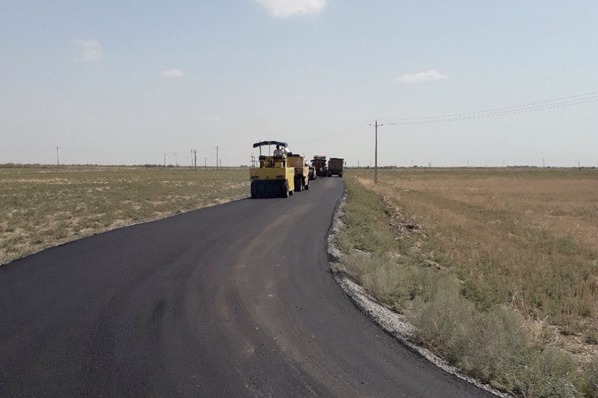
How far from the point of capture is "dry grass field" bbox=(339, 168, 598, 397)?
19.5 feet

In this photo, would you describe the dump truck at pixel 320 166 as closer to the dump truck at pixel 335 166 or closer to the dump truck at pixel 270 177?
the dump truck at pixel 335 166

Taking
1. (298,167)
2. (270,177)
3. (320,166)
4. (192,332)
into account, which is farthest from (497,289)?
(320,166)

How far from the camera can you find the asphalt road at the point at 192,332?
523 cm

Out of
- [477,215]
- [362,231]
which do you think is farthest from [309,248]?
[477,215]

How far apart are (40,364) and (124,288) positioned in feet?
11.1

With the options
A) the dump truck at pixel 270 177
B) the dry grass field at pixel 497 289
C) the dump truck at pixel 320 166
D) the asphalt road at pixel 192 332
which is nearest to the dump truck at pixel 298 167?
the dump truck at pixel 270 177

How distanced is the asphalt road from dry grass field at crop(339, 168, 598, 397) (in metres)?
0.71

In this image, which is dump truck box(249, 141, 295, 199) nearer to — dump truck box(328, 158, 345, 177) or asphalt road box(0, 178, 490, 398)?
asphalt road box(0, 178, 490, 398)

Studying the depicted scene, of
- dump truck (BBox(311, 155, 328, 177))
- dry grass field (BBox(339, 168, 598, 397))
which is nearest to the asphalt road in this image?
dry grass field (BBox(339, 168, 598, 397))

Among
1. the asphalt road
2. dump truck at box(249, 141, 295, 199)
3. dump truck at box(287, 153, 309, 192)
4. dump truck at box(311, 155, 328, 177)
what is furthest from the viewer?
dump truck at box(311, 155, 328, 177)

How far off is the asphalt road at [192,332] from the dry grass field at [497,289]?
71 centimetres

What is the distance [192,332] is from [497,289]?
809 cm

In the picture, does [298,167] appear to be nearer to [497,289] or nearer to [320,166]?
[497,289]

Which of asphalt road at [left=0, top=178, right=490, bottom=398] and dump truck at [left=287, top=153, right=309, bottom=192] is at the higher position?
dump truck at [left=287, top=153, right=309, bottom=192]
